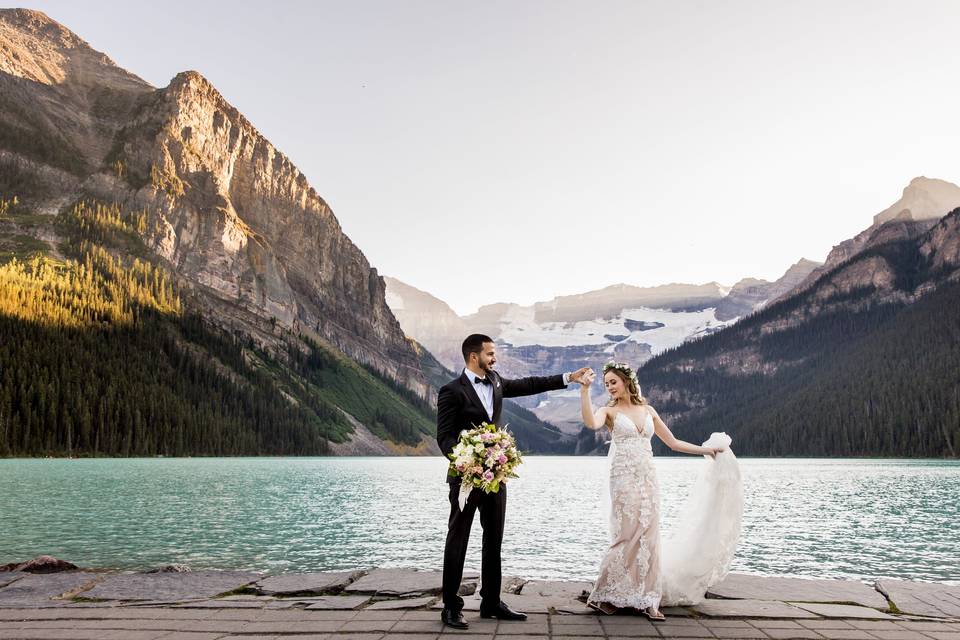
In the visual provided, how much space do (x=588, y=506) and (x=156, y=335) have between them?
173 meters

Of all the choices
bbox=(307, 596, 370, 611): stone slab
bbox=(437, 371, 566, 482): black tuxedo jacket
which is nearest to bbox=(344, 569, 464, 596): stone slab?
bbox=(307, 596, 370, 611): stone slab

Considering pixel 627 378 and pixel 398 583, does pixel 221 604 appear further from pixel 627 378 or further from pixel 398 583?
pixel 627 378

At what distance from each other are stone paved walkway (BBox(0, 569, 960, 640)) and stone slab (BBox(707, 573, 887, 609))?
0.9 inches

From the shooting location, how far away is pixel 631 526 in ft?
38.2

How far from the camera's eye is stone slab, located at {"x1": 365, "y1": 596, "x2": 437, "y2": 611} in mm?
11320

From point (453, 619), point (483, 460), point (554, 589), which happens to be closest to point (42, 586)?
point (453, 619)

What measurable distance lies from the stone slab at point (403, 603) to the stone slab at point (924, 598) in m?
7.33

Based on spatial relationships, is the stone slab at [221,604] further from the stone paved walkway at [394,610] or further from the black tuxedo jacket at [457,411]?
the black tuxedo jacket at [457,411]

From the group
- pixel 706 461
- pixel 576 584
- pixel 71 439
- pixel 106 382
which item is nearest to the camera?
pixel 706 461

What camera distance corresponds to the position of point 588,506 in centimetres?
4425

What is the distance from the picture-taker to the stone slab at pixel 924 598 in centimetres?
1101

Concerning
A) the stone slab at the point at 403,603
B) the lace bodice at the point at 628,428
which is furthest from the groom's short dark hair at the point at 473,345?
the stone slab at the point at 403,603

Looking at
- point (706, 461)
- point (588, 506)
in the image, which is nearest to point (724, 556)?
point (706, 461)

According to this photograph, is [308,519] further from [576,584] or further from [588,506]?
[576,584]
